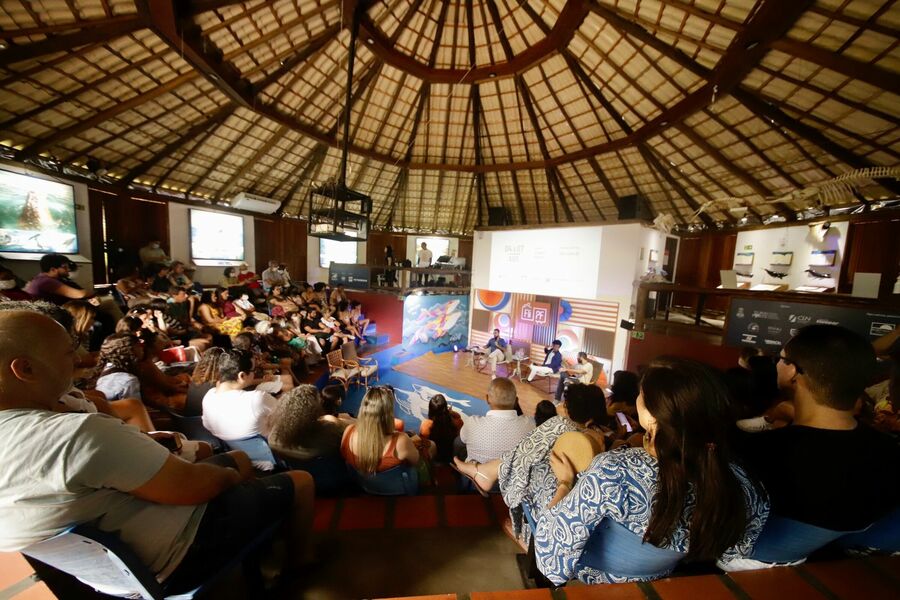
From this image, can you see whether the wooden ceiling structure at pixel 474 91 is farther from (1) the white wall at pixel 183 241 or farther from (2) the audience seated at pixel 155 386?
(2) the audience seated at pixel 155 386

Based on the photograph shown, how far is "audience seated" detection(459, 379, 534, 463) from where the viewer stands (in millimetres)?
2191

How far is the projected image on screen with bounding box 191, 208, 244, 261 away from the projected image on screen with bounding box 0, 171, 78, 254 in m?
2.41

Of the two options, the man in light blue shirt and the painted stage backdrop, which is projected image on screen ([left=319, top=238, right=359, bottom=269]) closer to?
the painted stage backdrop

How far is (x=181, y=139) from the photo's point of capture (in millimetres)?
6891

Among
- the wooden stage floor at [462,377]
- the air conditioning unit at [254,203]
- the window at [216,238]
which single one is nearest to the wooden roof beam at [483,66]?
the air conditioning unit at [254,203]

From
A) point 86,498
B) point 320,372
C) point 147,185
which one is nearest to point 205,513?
Answer: point 86,498

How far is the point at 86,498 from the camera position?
Answer: 0.80 meters

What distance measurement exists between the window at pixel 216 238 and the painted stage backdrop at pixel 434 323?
5361mm

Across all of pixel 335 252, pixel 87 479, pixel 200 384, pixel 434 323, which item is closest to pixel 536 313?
pixel 434 323

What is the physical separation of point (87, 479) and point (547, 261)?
782cm

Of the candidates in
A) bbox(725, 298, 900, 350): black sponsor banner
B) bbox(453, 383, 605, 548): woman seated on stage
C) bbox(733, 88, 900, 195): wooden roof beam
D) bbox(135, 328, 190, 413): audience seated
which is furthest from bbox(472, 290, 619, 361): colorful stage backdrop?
bbox(135, 328, 190, 413): audience seated

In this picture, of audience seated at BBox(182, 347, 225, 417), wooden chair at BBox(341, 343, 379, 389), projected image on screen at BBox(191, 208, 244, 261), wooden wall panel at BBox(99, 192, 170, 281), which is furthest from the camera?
projected image on screen at BBox(191, 208, 244, 261)

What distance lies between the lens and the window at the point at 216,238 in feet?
27.8

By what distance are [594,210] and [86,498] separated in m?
11.4
